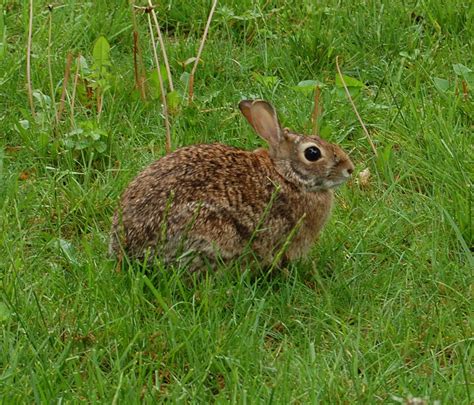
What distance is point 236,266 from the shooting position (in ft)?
16.8

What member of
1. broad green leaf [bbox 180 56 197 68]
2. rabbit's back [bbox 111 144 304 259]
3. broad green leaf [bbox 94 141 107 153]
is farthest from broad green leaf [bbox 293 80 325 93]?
rabbit's back [bbox 111 144 304 259]

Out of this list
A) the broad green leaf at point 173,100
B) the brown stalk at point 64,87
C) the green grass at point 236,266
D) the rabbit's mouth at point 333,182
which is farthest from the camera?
the broad green leaf at point 173,100

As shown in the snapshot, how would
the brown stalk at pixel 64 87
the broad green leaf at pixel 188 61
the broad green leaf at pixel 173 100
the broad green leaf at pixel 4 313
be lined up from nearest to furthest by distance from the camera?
the broad green leaf at pixel 4 313 < the brown stalk at pixel 64 87 < the broad green leaf at pixel 173 100 < the broad green leaf at pixel 188 61

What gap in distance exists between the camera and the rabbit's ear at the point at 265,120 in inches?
221

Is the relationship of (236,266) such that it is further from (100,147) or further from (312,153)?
(100,147)

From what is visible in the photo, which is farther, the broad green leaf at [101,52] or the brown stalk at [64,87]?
the broad green leaf at [101,52]

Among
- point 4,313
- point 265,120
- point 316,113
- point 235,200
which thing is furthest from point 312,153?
point 4,313

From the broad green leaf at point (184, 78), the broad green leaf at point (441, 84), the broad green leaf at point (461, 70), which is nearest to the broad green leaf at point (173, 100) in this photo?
the broad green leaf at point (184, 78)

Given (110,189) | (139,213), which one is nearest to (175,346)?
(139,213)

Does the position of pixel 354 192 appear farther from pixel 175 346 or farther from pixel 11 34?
pixel 11 34

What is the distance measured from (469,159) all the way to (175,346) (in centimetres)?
208

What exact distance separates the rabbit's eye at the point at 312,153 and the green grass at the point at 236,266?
383mm

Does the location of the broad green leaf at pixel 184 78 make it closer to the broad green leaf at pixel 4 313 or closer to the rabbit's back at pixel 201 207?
the rabbit's back at pixel 201 207

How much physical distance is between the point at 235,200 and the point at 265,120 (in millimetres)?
567
